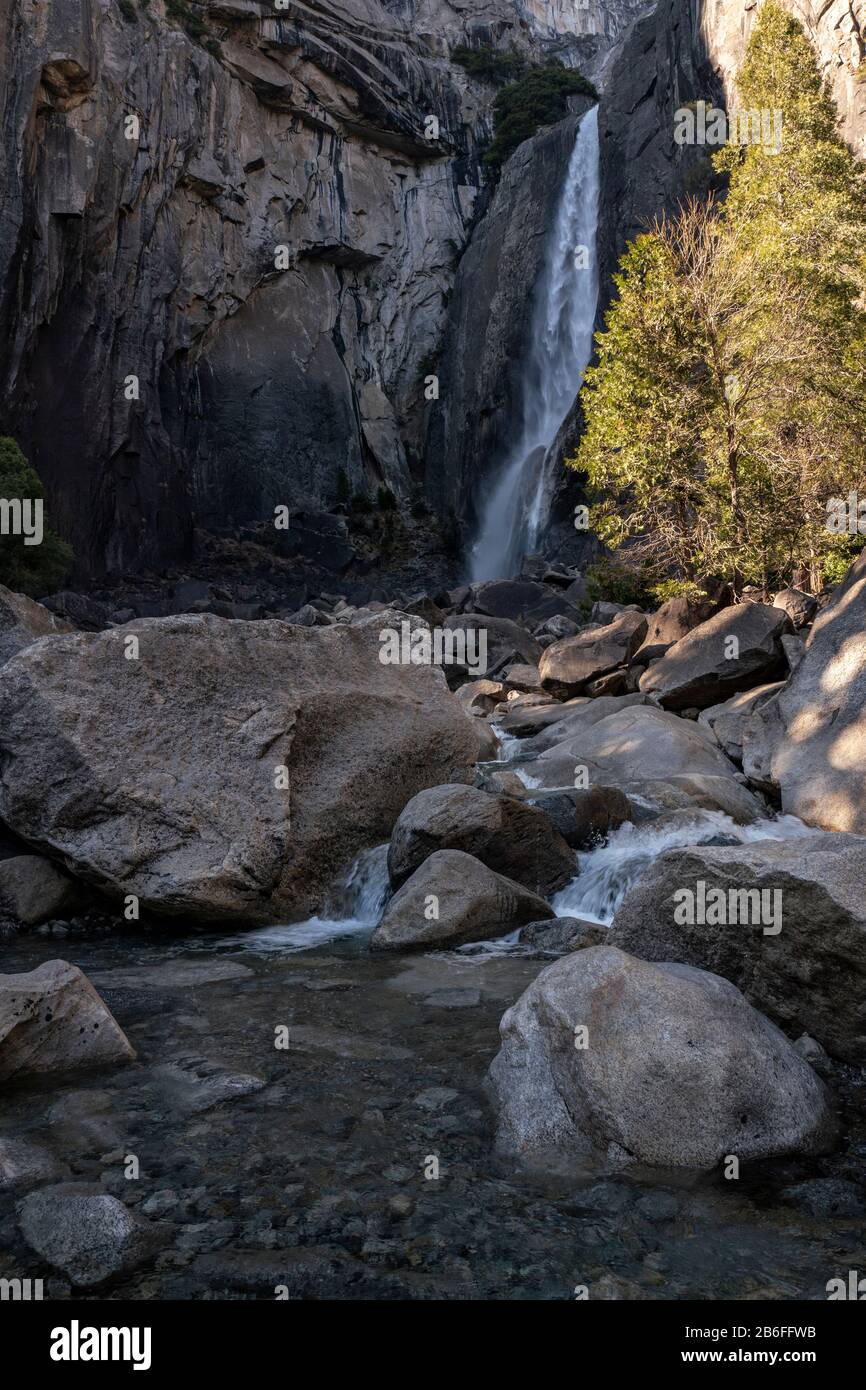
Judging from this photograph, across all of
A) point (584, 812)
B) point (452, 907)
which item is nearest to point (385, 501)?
point (584, 812)

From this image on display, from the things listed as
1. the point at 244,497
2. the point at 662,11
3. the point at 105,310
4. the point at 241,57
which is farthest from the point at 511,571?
the point at 241,57

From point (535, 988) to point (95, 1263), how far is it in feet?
7.42

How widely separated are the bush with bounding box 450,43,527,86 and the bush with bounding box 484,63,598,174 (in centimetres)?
237

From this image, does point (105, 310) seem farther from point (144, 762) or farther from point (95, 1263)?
point (95, 1263)

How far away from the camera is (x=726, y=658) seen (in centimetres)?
1420

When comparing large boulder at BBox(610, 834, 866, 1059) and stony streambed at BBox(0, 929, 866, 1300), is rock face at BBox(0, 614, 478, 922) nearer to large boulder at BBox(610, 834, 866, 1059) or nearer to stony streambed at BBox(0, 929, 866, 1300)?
stony streambed at BBox(0, 929, 866, 1300)

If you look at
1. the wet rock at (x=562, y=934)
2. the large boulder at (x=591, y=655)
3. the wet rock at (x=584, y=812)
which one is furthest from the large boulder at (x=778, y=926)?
the large boulder at (x=591, y=655)

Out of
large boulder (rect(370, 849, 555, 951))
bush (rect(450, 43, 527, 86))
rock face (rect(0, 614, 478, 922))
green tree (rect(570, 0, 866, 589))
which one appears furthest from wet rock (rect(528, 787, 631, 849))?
bush (rect(450, 43, 527, 86))

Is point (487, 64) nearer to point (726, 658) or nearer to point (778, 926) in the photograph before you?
point (726, 658)

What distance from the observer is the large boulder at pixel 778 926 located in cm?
504

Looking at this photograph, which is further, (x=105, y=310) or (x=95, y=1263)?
(x=105, y=310)

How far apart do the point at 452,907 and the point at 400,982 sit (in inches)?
39.9

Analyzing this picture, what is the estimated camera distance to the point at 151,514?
43188 mm
